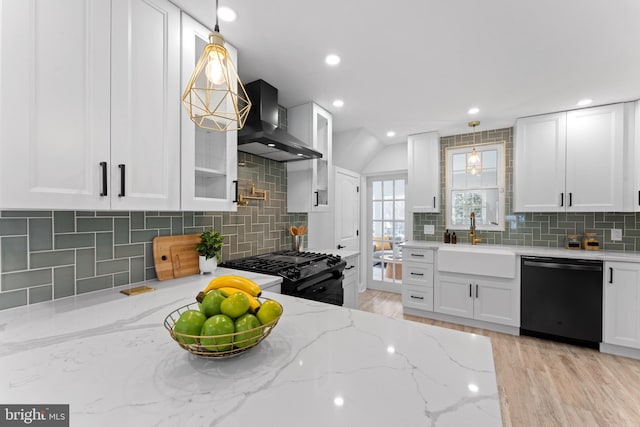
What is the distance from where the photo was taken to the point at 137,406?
563mm

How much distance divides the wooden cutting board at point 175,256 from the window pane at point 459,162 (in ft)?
11.6

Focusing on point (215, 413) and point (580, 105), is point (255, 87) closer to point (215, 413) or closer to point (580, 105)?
point (215, 413)

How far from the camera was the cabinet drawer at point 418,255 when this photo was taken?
11.3ft

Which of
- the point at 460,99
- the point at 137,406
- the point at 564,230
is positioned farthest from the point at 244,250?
the point at 564,230

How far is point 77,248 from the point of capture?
1.34 meters

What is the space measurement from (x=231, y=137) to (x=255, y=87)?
0.75 m

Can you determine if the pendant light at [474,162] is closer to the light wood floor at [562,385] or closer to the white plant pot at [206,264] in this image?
the light wood floor at [562,385]

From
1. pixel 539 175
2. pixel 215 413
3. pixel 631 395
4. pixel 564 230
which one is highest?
pixel 539 175

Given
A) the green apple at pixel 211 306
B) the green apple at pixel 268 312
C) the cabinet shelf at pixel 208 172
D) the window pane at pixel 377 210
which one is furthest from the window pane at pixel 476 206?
the green apple at pixel 211 306

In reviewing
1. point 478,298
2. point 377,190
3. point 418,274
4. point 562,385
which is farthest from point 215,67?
point 377,190

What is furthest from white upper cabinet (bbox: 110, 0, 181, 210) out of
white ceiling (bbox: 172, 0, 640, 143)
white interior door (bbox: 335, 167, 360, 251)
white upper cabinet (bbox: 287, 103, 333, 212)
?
white interior door (bbox: 335, 167, 360, 251)

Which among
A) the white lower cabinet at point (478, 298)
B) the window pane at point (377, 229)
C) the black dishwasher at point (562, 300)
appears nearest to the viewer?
the black dishwasher at point (562, 300)

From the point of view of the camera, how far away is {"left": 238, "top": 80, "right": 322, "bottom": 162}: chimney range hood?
192 cm

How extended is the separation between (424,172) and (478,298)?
1.75 meters
